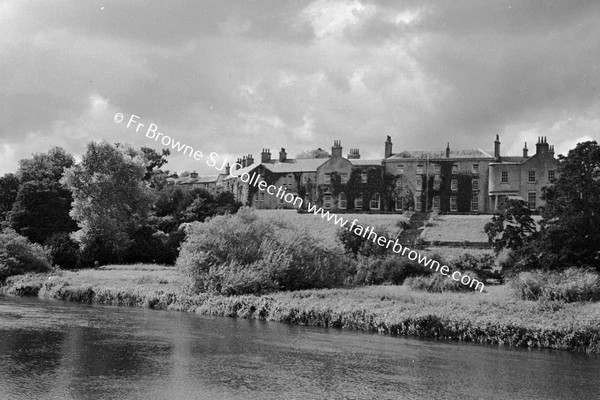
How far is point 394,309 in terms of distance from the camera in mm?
30250

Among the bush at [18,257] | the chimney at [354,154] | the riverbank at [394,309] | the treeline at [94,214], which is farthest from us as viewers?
the chimney at [354,154]

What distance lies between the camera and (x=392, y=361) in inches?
872

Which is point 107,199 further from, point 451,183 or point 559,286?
point 559,286

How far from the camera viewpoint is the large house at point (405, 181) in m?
76.8

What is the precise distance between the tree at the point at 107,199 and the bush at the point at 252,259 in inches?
810

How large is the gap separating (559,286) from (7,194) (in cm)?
5826

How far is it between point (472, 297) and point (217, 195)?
4792cm

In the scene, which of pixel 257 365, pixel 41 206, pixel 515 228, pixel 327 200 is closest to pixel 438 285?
pixel 515 228

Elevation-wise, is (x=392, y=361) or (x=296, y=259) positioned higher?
(x=296, y=259)

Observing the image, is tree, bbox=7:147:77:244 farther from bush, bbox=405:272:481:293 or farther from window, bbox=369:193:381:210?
bush, bbox=405:272:481:293

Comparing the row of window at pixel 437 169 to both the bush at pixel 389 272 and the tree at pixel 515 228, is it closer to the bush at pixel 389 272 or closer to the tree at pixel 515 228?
the bush at pixel 389 272

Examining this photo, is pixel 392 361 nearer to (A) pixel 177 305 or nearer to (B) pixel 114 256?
(A) pixel 177 305

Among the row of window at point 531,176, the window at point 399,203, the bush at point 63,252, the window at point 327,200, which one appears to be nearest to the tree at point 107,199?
the bush at point 63,252

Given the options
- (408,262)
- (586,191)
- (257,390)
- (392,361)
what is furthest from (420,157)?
(257,390)
